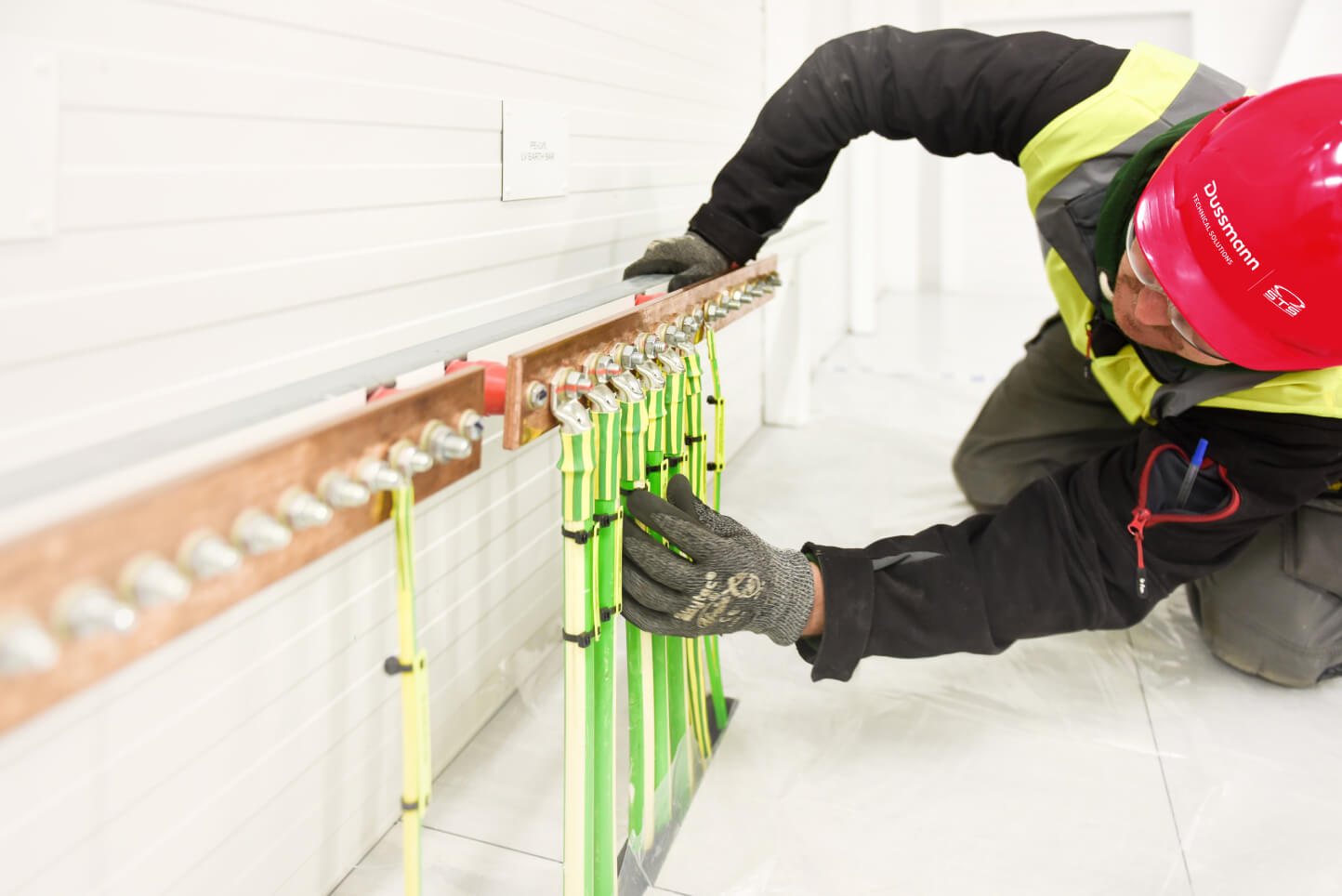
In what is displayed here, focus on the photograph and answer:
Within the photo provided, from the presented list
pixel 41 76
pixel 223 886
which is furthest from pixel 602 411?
pixel 223 886

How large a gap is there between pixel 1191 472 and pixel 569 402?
85 cm

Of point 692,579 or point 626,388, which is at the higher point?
point 626,388

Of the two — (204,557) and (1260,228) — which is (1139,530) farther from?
(204,557)

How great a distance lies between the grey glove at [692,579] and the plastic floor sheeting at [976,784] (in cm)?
29

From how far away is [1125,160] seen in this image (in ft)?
3.85

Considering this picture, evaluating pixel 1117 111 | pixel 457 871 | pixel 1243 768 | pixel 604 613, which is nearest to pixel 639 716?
pixel 604 613

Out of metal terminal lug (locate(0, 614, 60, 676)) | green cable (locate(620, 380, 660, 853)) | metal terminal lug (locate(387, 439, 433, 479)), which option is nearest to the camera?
metal terminal lug (locate(0, 614, 60, 676))

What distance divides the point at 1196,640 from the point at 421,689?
54.6 inches

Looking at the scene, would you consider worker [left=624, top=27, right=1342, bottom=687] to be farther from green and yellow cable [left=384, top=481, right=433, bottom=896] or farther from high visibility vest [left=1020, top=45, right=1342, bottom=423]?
green and yellow cable [left=384, top=481, right=433, bottom=896]

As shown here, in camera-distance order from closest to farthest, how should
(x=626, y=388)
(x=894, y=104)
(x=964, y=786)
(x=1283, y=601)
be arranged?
1. (x=626, y=388)
2. (x=964, y=786)
3. (x=894, y=104)
4. (x=1283, y=601)

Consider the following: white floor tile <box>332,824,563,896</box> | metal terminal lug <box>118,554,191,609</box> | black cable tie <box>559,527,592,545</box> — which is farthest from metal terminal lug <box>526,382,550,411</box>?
white floor tile <box>332,824,563,896</box>

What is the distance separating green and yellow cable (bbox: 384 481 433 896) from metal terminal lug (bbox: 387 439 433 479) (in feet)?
0.04

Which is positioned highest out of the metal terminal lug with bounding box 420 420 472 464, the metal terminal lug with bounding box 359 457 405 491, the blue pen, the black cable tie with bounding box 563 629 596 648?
the metal terminal lug with bounding box 420 420 472 464

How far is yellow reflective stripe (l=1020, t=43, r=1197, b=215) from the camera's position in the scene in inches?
46.0
